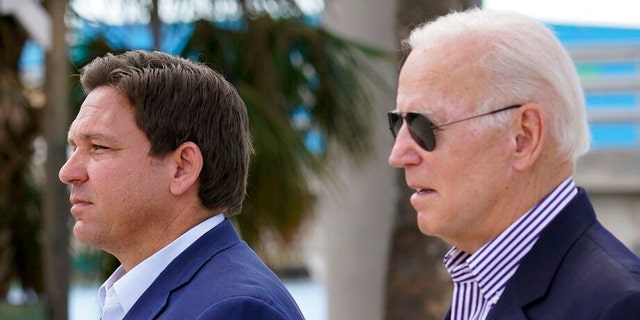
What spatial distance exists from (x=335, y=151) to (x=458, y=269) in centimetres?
447

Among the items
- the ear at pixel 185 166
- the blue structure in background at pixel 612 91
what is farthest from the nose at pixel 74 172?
the blue structure in background at pixel 612 91

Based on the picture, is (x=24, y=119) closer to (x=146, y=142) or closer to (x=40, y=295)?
(x=40, y=295)

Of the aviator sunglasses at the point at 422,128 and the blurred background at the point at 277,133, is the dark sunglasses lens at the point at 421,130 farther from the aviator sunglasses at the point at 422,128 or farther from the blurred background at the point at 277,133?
the blurred background at the point at 277,133

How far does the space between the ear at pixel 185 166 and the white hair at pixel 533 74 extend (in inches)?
23.7

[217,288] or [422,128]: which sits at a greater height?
[422,128]

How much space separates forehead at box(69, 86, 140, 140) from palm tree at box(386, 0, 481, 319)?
4.48m

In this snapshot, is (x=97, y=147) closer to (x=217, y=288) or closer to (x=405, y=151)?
(x=217, y=288)

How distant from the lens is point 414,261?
7.05m

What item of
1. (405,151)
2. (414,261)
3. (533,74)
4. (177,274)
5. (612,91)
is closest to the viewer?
(533,74)

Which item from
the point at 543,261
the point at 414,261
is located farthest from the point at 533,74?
the point at 414,261

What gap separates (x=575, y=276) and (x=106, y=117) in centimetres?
102

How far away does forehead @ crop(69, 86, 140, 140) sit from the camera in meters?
2.46

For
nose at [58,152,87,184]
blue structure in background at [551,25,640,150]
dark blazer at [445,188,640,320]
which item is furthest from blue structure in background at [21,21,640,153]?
nose at [58,152,87,184]

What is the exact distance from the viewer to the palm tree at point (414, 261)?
693 cm
